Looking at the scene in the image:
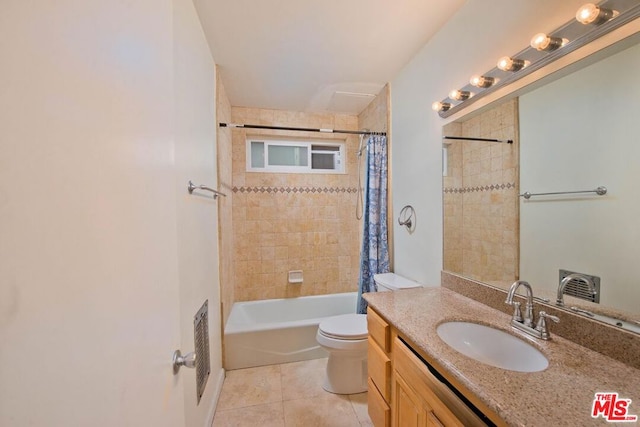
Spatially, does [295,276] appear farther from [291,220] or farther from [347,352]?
[347,352]

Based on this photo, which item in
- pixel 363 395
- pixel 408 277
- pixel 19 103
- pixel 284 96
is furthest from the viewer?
pixel 284 96

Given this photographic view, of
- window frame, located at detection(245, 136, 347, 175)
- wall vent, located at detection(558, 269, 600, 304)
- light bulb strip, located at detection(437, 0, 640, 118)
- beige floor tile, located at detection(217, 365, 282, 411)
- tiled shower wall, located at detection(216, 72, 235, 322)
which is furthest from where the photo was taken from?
window frame, located at detection(245, 136, 347, 175)

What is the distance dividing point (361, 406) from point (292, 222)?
1.88 metres

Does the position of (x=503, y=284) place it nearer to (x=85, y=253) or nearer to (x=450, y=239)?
(x=450, y=239)

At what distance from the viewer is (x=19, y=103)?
0.29 m

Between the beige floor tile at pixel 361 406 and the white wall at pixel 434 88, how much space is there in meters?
0.98

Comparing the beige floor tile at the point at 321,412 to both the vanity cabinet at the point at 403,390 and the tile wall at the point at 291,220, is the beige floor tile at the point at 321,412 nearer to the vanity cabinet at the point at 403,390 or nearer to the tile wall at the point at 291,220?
the vanity cabinet at the point at 403,390

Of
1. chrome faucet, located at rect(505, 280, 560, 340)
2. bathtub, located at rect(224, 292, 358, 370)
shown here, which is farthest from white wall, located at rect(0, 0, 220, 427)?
bathtub, located at rect(224, 292, 358, 370)

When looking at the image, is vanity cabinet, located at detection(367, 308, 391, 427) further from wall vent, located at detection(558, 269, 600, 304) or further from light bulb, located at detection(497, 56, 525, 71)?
light bulb, located at detection(497, 56, 525, 71)

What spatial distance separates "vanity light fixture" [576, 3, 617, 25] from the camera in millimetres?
857

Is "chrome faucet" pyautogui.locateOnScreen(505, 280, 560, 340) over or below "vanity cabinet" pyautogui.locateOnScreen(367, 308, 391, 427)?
over

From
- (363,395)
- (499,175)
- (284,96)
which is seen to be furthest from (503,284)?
(284,96)

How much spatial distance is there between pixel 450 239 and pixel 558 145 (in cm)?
74

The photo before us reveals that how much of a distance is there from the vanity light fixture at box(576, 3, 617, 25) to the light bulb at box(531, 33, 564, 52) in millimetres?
97
